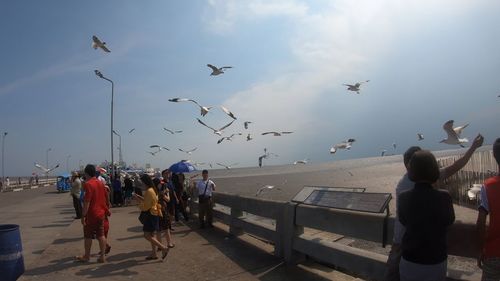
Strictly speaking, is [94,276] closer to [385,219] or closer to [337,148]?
[385,219]

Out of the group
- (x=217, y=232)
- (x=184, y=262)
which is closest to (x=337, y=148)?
(x=217, y=232)

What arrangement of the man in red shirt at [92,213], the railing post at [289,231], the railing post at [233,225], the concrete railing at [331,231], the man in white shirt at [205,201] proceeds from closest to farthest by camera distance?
1. the concrete railing at [331,231]
2. the railing post at [289,231]
3. the man in red shirt at [92,213]
4. the railing post at [233,225]
5. the man in white shirt at [205,201]

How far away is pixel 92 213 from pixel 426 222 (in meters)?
6.62

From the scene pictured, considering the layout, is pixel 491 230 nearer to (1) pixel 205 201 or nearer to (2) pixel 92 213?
(2) pixel 92 213

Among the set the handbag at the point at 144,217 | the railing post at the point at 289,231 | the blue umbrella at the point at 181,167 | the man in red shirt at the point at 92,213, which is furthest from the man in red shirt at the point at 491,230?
the blue umbrella at the point at 181,167

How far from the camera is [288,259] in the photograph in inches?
294

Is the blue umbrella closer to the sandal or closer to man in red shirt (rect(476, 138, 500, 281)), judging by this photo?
the sandal

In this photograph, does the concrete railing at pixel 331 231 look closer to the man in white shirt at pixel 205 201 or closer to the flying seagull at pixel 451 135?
the man in white shirt at pixel 205 201

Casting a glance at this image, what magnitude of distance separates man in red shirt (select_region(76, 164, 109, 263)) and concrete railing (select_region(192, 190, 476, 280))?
286 cm

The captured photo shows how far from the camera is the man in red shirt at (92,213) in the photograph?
27.7 ft

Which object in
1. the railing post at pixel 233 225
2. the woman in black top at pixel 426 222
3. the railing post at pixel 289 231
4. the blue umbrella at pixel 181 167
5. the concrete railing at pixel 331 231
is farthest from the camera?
the blue umbrella at pixel 181 167

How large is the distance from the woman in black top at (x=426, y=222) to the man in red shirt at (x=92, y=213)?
638cm

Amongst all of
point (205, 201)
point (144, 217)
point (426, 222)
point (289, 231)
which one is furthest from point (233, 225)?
point (426, 222)

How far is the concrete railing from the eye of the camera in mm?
4254
